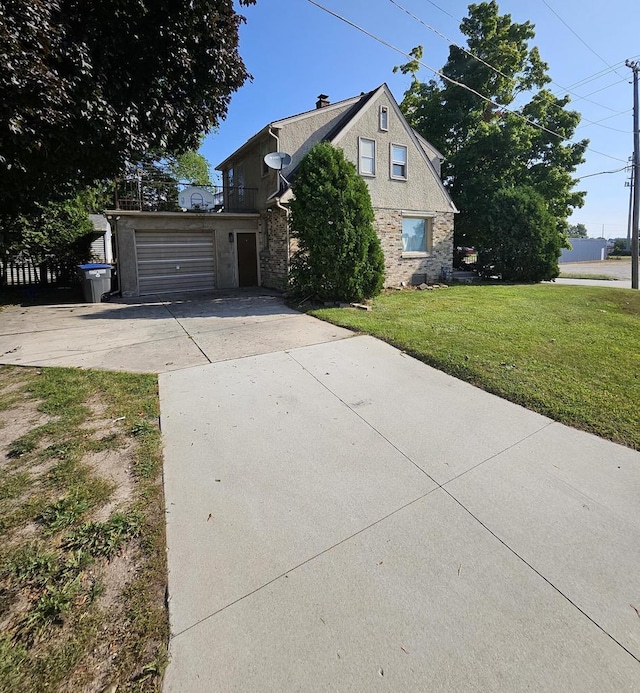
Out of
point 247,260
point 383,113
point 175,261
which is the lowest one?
point 175,261

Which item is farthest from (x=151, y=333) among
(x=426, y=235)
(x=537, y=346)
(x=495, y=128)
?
(x=495, y=128)

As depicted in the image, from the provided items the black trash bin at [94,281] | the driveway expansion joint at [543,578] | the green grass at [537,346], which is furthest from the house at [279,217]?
the driveway expansion joint at [543,578]

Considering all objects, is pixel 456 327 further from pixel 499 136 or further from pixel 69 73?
pixel 499 136

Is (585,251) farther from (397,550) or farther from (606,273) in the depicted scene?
(397,550)

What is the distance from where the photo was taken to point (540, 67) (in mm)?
20656

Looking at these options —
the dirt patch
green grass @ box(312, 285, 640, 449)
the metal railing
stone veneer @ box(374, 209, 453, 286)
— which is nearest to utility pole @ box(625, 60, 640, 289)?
green grass @ box(312, 285, 640, 449)

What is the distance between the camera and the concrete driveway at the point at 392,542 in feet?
5.45

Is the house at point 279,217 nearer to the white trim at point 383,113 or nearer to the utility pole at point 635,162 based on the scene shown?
the white trim at point 383,113

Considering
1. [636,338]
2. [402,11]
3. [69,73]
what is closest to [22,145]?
[69,73]

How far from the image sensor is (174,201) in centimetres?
1540

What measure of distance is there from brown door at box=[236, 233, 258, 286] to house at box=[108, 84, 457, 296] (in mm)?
38

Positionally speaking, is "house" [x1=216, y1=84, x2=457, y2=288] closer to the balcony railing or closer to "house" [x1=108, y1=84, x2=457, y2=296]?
"house" [x1=108, y1=84, x2=457, y2=296]

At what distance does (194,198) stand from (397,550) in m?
13.9

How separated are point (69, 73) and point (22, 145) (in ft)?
3.44
